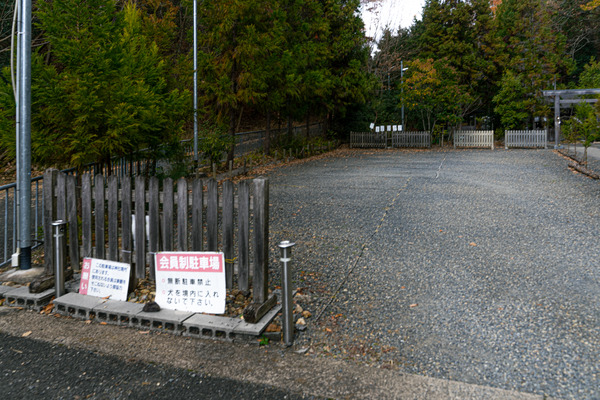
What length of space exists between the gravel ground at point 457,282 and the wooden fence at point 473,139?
2023 cm

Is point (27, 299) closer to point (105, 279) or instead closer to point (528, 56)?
point (105, 279)

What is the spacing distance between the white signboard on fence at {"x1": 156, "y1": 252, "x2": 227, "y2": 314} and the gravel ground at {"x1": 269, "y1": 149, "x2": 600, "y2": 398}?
0.92m

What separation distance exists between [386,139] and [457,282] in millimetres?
27933

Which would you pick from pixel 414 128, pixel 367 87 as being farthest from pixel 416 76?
pixel 414 128

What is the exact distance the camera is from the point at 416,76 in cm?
3159

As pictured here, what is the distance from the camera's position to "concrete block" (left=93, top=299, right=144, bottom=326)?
4.38 metres

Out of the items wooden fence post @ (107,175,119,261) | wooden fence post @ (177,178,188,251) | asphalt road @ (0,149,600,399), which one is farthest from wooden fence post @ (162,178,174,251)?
asphalt road @ (0,149,600,399)

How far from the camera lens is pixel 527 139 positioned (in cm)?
2936

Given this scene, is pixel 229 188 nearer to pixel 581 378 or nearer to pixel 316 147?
pixel 581 378

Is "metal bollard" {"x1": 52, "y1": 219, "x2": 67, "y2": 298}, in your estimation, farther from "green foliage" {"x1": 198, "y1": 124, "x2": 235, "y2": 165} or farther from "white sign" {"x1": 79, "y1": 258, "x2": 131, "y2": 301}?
"green foliage" {"x1": 198, "y1": 124, "x2": 235, "y2": 165}

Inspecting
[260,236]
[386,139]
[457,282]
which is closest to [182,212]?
[260,236]

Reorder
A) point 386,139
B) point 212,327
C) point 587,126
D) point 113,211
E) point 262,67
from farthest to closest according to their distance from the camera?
point 386,139 < point 262,67 < point 587,126 < point 113,211 < point 212,327

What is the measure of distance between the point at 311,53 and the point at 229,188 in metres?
21.0

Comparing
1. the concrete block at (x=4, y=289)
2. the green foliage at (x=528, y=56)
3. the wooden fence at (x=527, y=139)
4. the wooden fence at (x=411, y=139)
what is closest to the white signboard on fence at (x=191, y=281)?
the concrete block at (x=4, y=289)
